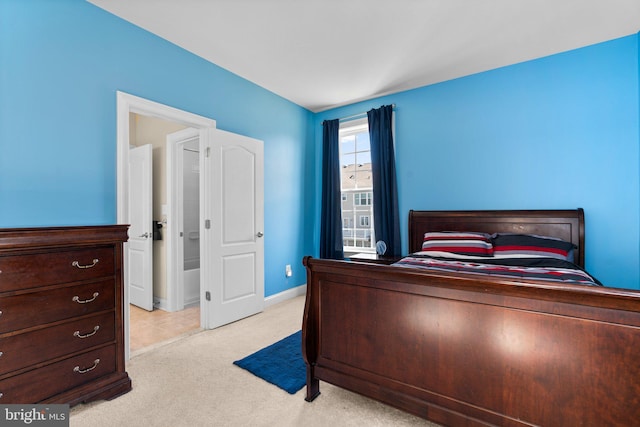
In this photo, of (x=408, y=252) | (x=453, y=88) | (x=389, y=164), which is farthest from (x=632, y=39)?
(x=408, y=252)

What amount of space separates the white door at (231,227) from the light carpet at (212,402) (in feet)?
2.15

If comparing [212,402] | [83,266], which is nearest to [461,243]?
[212,402]

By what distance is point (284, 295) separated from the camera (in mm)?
4004

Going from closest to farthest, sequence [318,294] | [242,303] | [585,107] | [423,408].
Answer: [423,408] → [318,294] → [585,107] → [242,303]

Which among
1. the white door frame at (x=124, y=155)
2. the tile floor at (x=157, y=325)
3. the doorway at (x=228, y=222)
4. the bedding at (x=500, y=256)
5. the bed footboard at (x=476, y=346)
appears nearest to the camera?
the bed footboard at (x=476, y=346)

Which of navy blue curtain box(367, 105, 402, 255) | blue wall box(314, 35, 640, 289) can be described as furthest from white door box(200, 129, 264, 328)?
blue wall box(314, 35, 640, 289)

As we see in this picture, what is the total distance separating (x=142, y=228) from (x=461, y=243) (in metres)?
3.53

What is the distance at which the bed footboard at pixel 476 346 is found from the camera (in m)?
1.14

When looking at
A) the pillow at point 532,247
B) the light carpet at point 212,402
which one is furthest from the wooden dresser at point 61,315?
the pillow at point 532,247

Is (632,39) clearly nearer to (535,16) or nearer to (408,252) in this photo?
(535,16)

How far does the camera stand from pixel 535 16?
2.33 metres

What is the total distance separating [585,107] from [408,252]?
2208 millimetres

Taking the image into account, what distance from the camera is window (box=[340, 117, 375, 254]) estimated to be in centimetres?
418

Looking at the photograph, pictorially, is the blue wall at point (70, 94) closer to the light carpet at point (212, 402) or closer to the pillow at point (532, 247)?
the light carpet at point (212, 402)
